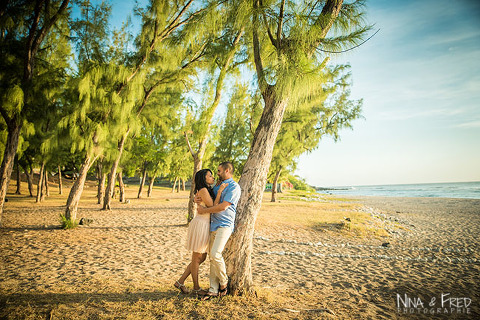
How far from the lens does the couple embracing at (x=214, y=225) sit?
3.33 metres

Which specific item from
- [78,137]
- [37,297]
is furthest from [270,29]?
[78,137]

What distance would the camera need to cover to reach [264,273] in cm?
507

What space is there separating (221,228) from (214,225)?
0.42 feet

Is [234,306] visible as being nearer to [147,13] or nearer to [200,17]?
[200,17]

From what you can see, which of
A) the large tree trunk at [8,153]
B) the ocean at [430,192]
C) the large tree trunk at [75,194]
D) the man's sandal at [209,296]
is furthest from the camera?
the ocean at [430,192]

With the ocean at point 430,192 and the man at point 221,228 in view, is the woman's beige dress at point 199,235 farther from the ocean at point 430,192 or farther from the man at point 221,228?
the ocean at point 430,192

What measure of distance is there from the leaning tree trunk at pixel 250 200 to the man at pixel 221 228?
22 centimetres

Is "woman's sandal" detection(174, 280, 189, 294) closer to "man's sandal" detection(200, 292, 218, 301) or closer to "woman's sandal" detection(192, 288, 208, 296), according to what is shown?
"woman's sandal" detection(192, 288, 208, 296)

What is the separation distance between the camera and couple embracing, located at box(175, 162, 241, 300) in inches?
131

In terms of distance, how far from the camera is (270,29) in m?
3.96

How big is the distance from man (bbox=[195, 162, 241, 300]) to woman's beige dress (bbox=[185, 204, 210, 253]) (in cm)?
8

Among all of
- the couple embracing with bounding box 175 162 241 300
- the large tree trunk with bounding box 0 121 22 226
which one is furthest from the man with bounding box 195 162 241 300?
the large tree trunk with bounding box 0 121 22 226

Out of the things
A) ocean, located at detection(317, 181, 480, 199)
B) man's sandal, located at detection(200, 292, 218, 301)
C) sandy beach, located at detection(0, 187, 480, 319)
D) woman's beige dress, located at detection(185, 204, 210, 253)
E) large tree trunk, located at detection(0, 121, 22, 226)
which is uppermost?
large tree trunk, located at detection(0, 121, 22, 226)

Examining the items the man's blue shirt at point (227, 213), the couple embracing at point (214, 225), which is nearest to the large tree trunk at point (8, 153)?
the couple embracing at point (214, 225)
